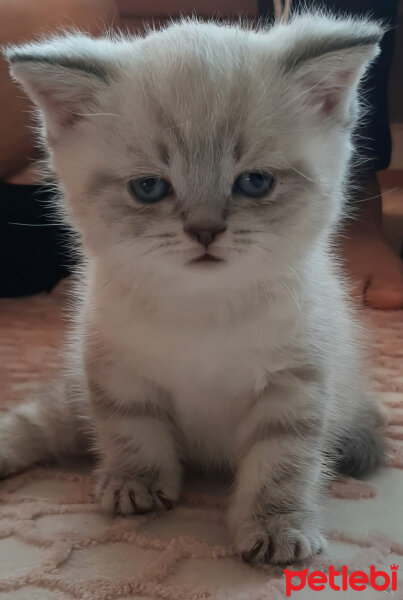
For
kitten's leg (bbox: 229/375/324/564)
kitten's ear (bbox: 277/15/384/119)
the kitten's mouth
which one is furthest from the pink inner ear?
kitten's leg (bbox: 229/375/324/564)

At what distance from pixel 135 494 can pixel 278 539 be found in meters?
0.20

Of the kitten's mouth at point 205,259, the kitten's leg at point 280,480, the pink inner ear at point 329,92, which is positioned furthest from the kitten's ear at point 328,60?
the kitten's leg at point 280,480

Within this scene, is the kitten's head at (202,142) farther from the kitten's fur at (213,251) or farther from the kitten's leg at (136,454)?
the kitten's leg at (136,454)

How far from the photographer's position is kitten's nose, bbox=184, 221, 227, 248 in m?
0.77

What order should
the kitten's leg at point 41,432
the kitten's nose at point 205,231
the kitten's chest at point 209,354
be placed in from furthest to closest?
the kitten's leg at point 41,432 < the kitten's chest at point 209,354 < the kitten's nose at point 205,231

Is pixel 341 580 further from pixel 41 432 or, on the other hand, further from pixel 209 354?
pixel 41 432

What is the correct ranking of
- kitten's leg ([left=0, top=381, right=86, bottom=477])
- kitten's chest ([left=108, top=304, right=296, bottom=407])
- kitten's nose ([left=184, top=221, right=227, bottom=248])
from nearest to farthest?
kitten's nose ([left=184, top=221, right=227, bottom=248]), kitten's chest ([left=108, top=304, right=296, bottom=407]), kitten's leg ([left=0, top=381, right=86, bottom=477])

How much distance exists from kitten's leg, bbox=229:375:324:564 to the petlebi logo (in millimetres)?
27

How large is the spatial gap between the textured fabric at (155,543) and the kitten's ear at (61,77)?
0.50 meters

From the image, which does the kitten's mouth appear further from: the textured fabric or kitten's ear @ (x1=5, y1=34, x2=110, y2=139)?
the textured fabric

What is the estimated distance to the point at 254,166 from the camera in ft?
2.65

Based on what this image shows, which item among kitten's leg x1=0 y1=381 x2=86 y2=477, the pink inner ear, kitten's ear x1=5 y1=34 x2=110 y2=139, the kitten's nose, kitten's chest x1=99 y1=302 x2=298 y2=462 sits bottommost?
kitten's leg x1=0 y1=381 x2=86 y2=477

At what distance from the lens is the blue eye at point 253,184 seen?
813 mm

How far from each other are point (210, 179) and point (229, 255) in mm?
87
